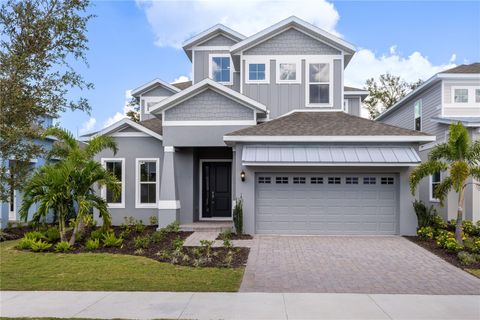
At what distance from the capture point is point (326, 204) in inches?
571

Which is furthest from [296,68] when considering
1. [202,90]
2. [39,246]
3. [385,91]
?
[385,91]

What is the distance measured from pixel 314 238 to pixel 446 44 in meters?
8.73

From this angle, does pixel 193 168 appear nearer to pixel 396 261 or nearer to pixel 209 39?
pixel 209 39

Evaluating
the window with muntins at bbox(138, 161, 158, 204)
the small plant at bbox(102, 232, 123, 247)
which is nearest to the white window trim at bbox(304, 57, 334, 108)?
the window with muntins at bbox(138, 161, 158, 204)

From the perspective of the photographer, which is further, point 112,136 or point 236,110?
point 112,136

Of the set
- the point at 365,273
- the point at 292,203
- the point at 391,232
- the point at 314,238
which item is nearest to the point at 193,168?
the point at 292,203

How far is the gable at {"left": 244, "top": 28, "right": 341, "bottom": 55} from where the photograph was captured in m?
17.0

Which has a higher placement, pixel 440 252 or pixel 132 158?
pixel 132 158

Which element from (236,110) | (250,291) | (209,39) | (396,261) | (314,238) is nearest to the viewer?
(250,291)

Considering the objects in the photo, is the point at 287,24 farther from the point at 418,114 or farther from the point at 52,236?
the point at 52,236

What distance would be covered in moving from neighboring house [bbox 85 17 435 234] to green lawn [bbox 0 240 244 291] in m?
5.02

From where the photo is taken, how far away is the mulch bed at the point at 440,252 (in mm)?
10090

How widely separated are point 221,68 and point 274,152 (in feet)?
20.6

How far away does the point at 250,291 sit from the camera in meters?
7.63
